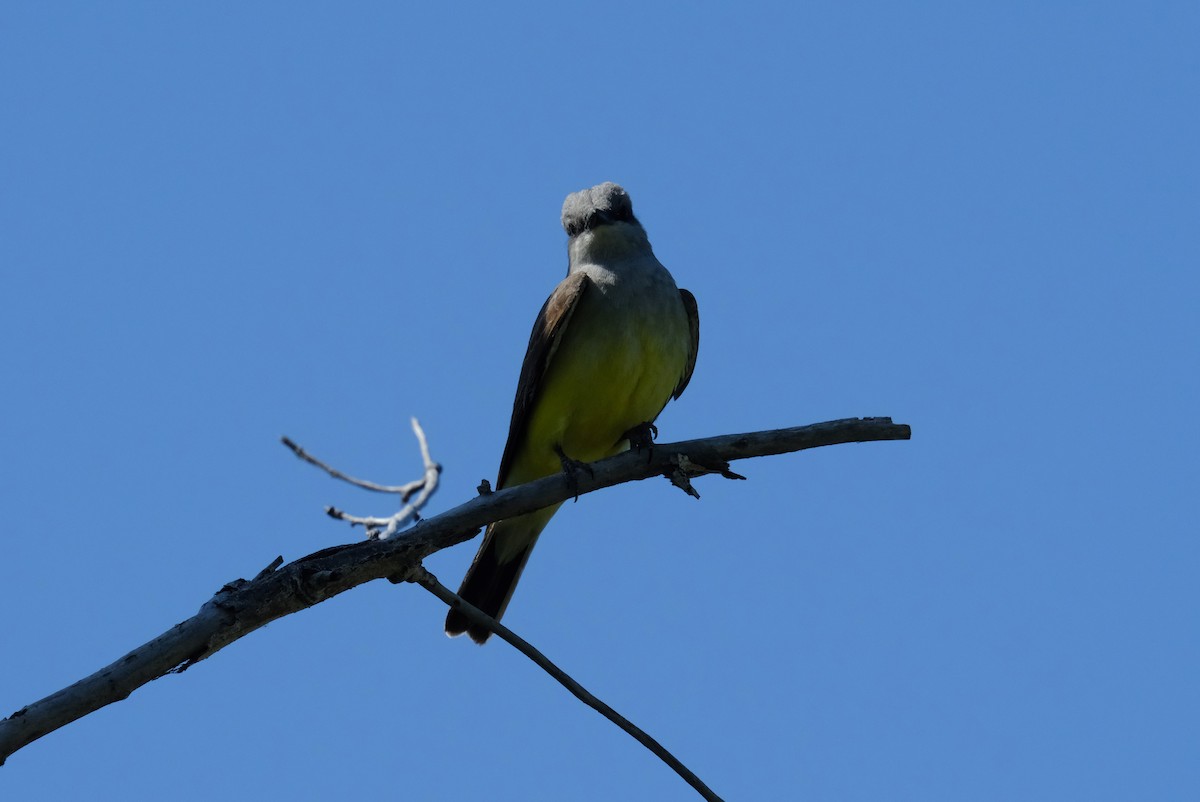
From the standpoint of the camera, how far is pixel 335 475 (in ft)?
26.9

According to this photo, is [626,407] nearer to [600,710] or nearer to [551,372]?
[551,372]

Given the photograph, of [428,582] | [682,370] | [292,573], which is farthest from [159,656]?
[682,370]

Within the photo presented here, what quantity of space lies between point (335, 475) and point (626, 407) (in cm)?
193

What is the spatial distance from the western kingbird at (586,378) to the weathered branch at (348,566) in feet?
4.00

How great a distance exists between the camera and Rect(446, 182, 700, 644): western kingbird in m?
7.63

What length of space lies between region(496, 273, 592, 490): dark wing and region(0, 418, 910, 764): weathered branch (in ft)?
4.76

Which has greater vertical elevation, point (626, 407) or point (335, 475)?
point (626, 407)

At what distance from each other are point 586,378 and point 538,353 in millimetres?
395

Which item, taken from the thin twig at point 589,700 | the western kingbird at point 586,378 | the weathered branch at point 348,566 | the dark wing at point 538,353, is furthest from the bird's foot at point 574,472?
the thin twig at point 589,700

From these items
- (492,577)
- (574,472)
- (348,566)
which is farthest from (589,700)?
(492,577)

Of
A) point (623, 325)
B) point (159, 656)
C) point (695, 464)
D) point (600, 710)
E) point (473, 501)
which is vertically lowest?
point (159, 656)

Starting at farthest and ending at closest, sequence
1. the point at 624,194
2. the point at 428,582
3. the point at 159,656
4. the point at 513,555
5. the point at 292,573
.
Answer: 1. the point at 624,194
2. the point at 513,555
3. the point at 428,582
4. the point at 292,573
5. the point at 159,656

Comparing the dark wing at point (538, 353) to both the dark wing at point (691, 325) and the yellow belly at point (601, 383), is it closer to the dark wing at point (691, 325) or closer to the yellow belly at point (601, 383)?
the yellow belly at point (601, 383)

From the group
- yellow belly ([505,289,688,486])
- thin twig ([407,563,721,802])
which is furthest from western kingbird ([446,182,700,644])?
thin twig ([407,563,721,802])
